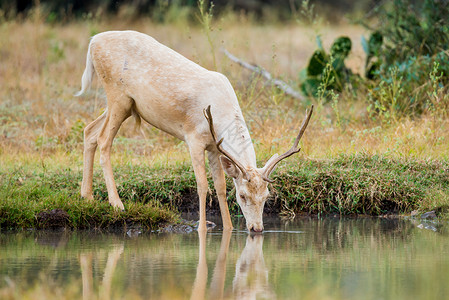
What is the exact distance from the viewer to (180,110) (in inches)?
296

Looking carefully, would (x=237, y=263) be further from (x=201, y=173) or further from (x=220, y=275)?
(x=201, y=173)

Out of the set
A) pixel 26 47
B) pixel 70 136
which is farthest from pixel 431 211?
pixel 26 47

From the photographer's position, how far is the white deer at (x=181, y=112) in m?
6.98

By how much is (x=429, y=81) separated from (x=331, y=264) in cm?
610

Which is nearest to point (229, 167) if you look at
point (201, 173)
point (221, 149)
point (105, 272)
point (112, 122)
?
point (221, 149)

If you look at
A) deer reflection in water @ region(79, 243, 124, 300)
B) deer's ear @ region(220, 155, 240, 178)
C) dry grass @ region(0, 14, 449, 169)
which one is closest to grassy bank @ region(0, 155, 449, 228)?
dry grass @ region(0, 14, 449, 169)

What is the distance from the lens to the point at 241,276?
16.5 ft

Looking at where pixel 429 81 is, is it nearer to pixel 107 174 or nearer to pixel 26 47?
pixel 107 174

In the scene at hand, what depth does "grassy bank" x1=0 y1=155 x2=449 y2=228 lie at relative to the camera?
323 inches

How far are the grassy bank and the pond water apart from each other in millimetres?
712

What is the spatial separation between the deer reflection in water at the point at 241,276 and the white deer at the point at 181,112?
0.77 metres

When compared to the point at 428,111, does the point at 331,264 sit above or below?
below

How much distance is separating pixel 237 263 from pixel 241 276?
0.50m

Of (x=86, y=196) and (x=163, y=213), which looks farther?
(x=86, y=196)
